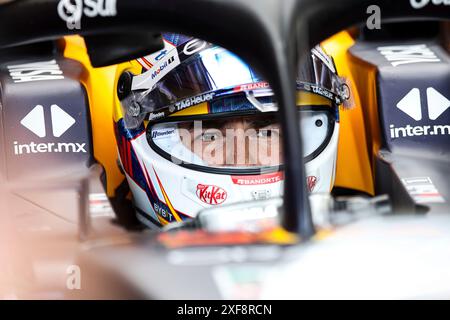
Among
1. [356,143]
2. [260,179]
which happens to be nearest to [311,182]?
[260,179]

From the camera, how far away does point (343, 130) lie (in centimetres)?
179

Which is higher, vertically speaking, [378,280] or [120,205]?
[378,280]

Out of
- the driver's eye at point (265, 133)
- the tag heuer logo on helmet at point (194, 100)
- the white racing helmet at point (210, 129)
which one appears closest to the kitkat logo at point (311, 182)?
the white racing helmet at point (210, 129)

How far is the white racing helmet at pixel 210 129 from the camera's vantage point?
1.49m

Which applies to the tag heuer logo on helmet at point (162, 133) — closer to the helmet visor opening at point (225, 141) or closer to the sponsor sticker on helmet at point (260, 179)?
the helmet visor opening at point (225, 141)

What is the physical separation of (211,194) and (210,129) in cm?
13

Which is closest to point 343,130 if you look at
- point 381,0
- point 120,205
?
point 120,205

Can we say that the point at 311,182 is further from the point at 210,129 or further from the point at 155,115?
the point at 155,115

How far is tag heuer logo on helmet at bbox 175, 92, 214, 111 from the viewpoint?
1475 mm

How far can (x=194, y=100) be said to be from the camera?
148cm
